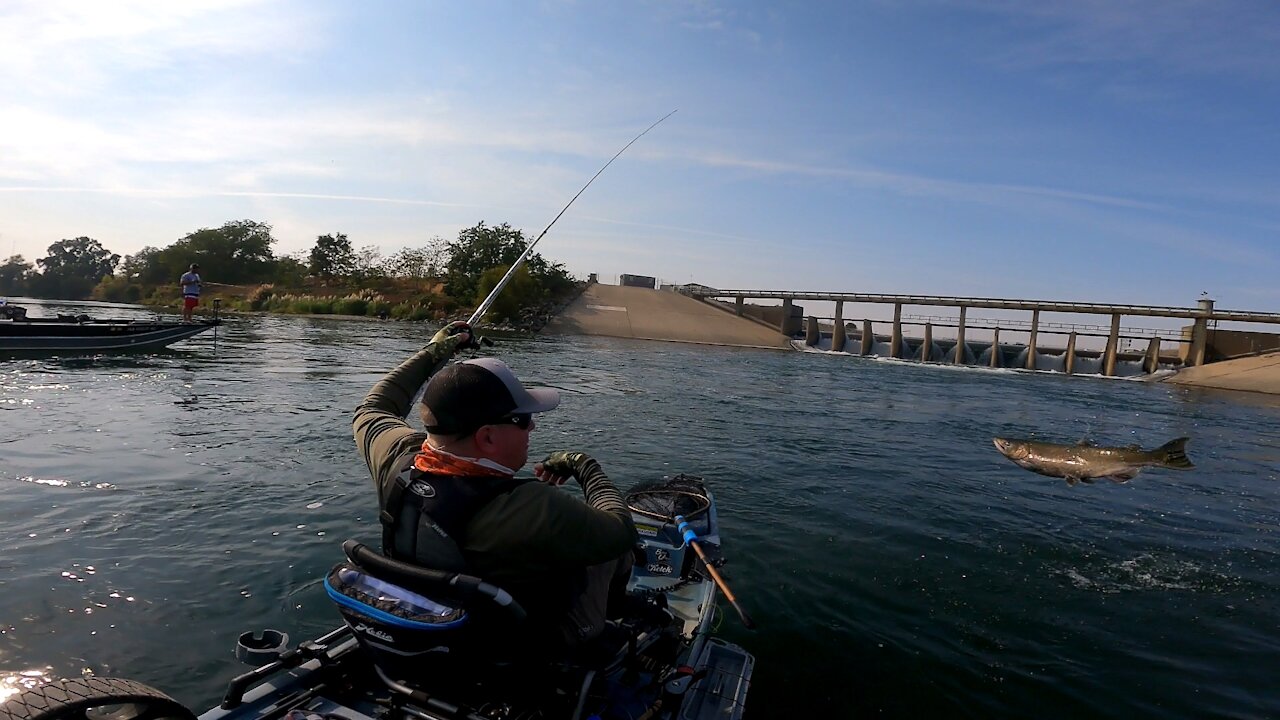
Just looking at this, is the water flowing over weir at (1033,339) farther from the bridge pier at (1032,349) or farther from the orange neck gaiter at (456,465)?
the orange neck gaiter at (456,465)

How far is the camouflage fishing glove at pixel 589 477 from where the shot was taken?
11.3ft

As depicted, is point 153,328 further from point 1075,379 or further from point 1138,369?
point 1138,369

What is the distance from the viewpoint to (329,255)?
7538 cm

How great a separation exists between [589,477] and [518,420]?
1.01 metres

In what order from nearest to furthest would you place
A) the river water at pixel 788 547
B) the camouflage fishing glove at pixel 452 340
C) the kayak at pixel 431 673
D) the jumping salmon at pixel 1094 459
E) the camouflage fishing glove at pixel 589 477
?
the kayak at pixel 431 673 → the camouflage fishing glove at pixel 589 477 → the camouflage fishing glove at pixel 452 340 → the river water at pixel 788 547 → the jumping salmon at pixel 1094 459

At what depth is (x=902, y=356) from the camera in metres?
59.0

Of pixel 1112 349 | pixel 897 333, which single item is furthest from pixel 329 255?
pixel 1112 349

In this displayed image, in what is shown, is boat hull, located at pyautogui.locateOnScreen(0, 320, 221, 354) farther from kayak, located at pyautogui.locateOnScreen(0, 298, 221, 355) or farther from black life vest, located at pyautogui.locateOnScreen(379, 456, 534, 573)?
black life vest, located at pyautogui.locateOnScreen(379, 456, 534, 573)

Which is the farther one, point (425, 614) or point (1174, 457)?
point (1174, 457)

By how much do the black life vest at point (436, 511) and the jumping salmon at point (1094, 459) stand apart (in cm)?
883

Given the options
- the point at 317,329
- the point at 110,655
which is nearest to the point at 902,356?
the point at 317,329

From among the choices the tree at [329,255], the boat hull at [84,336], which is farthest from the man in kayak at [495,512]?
the tree at [329,255]

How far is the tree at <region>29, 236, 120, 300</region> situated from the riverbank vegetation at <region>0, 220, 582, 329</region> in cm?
17

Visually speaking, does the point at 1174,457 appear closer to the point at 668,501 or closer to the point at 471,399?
the point at 668,501
